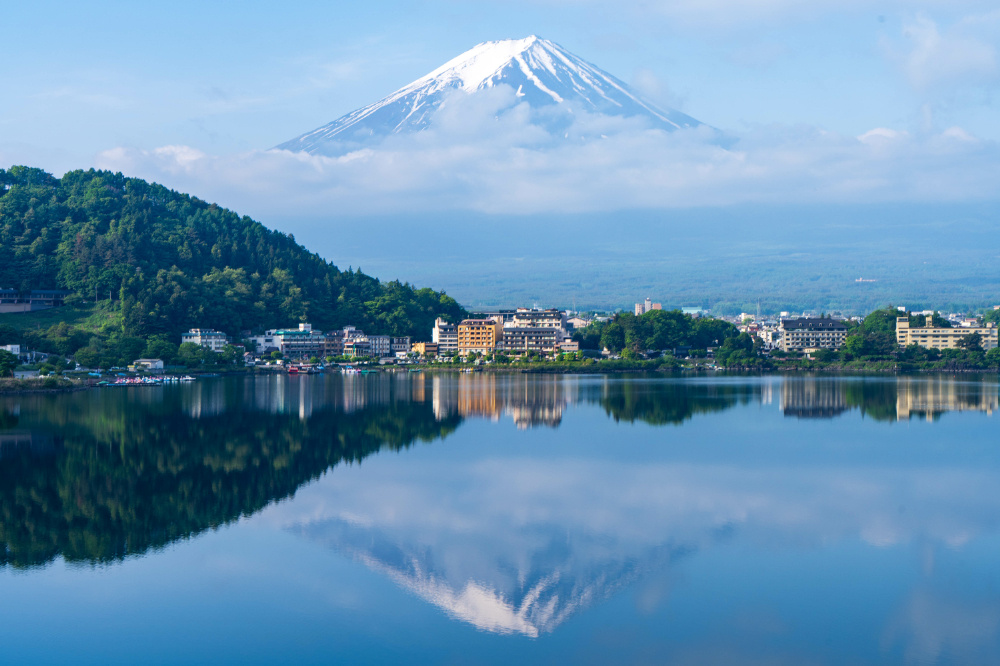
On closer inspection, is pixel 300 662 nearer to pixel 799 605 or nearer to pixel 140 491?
pixel 799 605

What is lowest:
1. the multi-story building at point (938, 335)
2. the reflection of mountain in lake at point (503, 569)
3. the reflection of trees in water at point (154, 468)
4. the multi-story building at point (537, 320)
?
the reflection of mountain in lake at point (503, 569)

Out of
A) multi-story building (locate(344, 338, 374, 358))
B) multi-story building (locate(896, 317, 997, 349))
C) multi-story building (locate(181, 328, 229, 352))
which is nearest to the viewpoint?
multi-story building (locate(181, 328, 229, 352))

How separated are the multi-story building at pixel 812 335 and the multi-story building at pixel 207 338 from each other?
105 ft

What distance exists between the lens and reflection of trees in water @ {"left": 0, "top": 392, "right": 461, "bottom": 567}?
10.9 meters

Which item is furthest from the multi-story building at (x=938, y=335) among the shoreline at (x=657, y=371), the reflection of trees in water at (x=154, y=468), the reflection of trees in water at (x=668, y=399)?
the reflection of trees in water at (x=154, y=468)

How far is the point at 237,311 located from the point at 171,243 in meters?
8.29

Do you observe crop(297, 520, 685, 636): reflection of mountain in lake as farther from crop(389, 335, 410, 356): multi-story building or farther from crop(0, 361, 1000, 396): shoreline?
crop(389, 335, 410, 356): multi-story building

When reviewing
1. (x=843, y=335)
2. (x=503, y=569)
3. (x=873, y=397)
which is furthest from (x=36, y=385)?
(x=843, y=335)

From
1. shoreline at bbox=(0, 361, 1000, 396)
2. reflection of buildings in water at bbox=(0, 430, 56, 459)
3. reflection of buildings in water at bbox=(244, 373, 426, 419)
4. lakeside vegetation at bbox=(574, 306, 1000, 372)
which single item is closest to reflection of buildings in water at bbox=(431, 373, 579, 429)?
reflection of buildings in water at bbox=(244, 373, 426, 419)

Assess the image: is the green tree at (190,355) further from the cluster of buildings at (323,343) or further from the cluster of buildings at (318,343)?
the cluster of buildings at (323,343)

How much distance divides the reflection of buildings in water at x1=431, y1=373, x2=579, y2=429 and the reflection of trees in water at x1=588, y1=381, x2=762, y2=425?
56.4 inches

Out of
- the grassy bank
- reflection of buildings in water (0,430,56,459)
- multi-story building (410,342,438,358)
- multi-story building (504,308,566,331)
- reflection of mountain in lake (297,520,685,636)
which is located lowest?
reflection of mountain in lake (297,520,685,636)

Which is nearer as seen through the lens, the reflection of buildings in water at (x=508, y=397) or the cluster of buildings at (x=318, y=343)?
the reflection of buildings in water at (x=508, y=397)

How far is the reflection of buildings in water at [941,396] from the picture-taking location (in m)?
25.0
